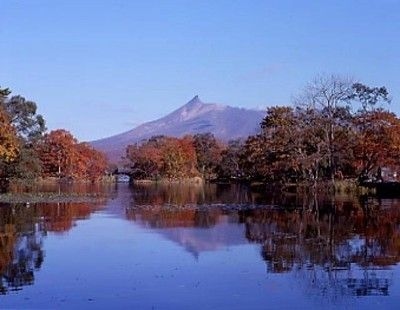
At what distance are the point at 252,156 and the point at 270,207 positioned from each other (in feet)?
92.5

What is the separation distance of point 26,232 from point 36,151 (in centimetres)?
4322

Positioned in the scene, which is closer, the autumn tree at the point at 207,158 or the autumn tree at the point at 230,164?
the autumn tree at the point at 230,164

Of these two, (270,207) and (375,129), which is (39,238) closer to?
(270,207)

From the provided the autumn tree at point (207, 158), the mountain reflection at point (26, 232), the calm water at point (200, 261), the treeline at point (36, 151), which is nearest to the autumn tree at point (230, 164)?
the autumn tree at point (207, 158)

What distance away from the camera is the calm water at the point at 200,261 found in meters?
10.6

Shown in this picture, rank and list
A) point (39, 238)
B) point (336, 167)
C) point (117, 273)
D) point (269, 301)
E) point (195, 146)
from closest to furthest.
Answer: point (269, 301) < point (117, 273) < point (39, 238) < point (336, 167) < point (195, 146)

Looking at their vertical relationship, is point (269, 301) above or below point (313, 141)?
below

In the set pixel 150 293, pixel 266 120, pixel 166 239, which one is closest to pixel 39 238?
pixel 166 239

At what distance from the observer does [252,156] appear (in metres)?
60.0

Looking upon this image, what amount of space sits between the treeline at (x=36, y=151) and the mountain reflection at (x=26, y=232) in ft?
24.8

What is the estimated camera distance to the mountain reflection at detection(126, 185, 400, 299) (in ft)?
41.5

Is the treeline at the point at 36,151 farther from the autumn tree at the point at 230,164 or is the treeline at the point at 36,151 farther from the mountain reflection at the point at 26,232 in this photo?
the autumn tree at the point at 230,164

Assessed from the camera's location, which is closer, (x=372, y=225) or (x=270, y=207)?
(x=372, y=225)

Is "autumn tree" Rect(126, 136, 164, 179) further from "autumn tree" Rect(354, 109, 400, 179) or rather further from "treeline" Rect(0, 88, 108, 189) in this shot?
"autumn tree" Rect(354, 109, 400, 179)
